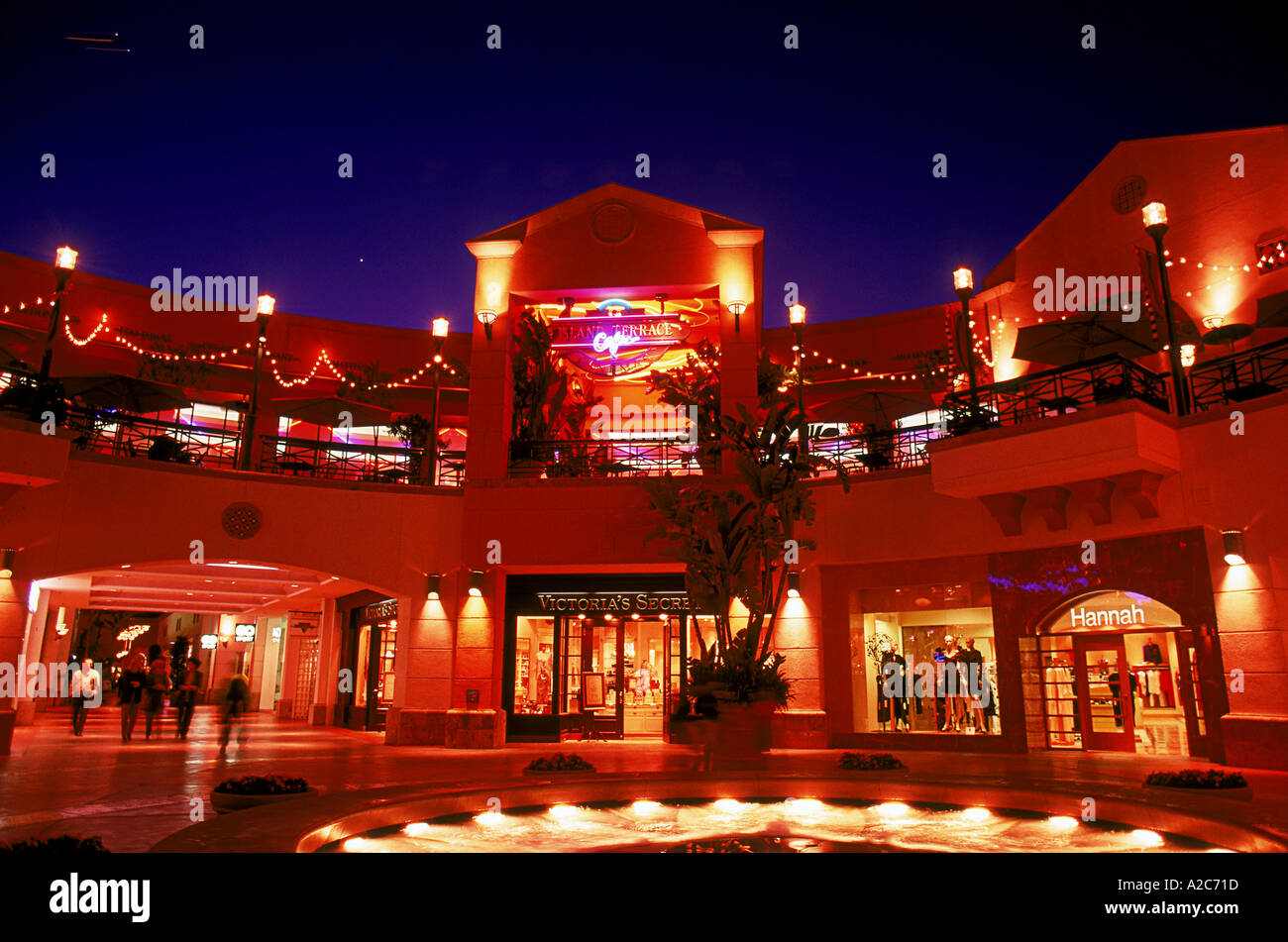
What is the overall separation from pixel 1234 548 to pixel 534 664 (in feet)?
38.6

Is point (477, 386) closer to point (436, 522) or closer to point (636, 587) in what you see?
point (436, 522)

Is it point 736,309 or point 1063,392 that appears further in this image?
point 736,309

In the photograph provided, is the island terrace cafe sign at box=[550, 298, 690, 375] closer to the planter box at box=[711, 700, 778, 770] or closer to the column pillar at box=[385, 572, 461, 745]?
the column pillar at box=[385, 572, 461, 745]

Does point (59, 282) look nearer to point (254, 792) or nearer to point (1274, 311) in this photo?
point (254, 792)

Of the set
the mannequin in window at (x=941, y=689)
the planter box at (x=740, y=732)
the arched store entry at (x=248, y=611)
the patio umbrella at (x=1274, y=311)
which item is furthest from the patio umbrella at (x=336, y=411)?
the patio umbrella at (x=1274, y=311)

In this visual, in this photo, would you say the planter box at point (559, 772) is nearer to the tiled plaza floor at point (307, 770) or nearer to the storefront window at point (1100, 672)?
the tiled plaza floor at point (307, 770)

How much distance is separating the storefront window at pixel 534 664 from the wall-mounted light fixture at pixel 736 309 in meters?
6.81

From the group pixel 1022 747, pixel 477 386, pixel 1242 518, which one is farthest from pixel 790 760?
pixel 477 386

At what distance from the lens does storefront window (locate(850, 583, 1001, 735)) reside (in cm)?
1466

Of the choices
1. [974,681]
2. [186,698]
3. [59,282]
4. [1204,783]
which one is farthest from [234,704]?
[1204,783]

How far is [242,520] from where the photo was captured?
1538 cm

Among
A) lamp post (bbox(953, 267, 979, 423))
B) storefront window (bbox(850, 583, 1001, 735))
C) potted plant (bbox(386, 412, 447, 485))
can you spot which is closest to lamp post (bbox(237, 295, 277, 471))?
potted plant (bbox(386, 412, 447, 485))

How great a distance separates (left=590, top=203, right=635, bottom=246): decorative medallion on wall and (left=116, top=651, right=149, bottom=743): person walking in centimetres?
1232
